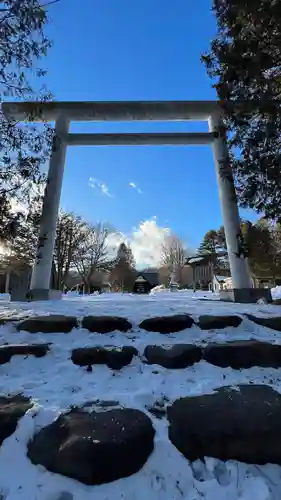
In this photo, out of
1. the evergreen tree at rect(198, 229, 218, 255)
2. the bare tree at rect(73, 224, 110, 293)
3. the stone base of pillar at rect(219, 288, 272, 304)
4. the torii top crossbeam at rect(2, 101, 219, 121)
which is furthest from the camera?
the evergreen tree at rect(198, 229, 218, 255)

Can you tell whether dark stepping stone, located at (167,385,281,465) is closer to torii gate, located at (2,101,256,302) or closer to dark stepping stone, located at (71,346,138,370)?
dark stepping stone, located at (71,346,138,370)

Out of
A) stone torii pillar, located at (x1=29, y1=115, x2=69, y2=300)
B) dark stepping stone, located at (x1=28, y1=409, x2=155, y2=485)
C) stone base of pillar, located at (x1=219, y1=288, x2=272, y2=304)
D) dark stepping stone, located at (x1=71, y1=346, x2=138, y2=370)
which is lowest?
dark stepping stone, located at (x1=28, y1=409, x2=155, y2=485)

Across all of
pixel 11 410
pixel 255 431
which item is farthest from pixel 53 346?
pixel 255 431

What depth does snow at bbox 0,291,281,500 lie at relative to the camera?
1.51m

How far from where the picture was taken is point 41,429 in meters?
1.83

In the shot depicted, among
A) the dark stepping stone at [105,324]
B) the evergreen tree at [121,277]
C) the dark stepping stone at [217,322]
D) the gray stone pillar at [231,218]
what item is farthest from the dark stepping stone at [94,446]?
the evergreen tree at [121,277]

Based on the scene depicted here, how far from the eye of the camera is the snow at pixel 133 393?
4.94 ft

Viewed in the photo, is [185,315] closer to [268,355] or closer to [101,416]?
[268,355]

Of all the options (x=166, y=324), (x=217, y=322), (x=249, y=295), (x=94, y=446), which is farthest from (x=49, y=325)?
(x=249, y=295)

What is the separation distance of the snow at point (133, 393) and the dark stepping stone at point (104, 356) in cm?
6

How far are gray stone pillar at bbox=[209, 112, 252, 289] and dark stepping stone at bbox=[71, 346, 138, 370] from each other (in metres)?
3.77

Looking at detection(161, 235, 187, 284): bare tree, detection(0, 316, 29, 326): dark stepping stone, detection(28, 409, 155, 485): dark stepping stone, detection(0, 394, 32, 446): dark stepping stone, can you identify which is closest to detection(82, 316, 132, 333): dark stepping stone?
detection(0, 316, 29, 326): dark stepping stone

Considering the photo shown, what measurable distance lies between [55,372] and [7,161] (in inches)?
138

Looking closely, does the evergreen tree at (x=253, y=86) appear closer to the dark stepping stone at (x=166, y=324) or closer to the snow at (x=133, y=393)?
the snow at (x=133, y=393)
